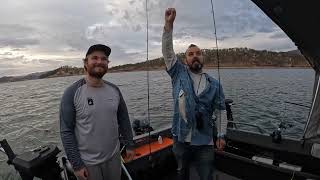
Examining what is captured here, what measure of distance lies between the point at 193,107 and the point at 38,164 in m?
1.70

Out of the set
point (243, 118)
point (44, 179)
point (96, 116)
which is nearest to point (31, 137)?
point (243, 118)

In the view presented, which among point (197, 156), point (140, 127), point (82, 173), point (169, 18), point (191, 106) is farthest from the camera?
point (140, 127)

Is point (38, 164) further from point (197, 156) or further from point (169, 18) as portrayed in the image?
point (169, 18)

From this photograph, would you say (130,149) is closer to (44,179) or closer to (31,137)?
(44,179)

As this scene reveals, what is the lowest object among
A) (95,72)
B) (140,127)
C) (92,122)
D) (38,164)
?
(140,127)

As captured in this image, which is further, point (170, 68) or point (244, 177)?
point (244, 177)

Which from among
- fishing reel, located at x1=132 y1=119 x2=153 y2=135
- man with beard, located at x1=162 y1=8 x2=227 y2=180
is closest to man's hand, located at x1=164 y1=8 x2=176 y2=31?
man with beard, located at x1=162 y1=8 x2=227 y2=180

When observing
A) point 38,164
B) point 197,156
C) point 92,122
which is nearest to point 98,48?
point 92,122

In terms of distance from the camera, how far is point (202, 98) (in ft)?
10.8

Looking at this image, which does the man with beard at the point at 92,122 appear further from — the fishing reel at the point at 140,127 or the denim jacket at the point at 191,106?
the fishing reel at the point at 140,127

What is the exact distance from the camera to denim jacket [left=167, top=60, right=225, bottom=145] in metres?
3.22

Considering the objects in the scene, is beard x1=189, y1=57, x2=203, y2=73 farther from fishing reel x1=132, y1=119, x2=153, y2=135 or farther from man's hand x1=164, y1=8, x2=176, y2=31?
fishing reel x1=132, y1=119, x2=153, y2=135

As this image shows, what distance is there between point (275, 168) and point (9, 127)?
16.5 metres

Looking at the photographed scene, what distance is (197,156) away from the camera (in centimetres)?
337
